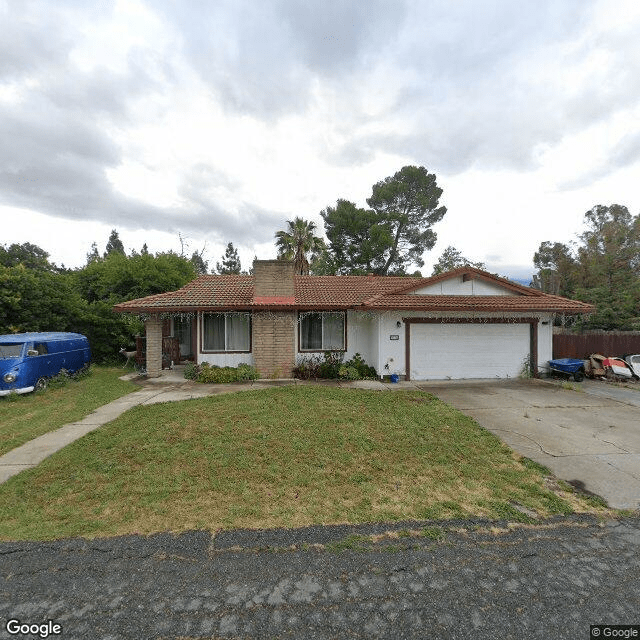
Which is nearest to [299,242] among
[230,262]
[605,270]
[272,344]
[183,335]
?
[183,335]

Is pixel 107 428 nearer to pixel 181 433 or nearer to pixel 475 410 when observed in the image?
pixel 181 433

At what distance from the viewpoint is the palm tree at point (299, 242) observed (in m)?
25.0

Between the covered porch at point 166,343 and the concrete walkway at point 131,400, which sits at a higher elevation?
the covered porch at point 166,343

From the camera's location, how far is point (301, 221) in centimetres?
2506

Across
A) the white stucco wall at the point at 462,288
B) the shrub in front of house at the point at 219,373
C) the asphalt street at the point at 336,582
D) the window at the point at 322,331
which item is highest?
the white stucco wall at the point at 462,288

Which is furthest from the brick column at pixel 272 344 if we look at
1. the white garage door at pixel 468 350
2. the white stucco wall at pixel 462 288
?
the white stucco wall at pixel 462 288

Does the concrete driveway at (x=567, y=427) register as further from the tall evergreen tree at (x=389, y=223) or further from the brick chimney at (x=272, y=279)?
the tall evergreen tree at (x=389, y=223)

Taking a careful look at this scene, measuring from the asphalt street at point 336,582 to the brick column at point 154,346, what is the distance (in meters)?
8.93

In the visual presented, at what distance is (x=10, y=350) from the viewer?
9039 mm

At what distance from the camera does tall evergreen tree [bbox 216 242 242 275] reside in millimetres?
50375

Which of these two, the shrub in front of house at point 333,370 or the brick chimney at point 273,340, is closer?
the shrub in front of house at point 333,370

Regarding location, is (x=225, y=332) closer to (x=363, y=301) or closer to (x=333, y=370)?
(x=333, y=370)

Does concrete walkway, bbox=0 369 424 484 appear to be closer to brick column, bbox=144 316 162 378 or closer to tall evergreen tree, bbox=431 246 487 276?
brick column, bbox=144 316 162 378

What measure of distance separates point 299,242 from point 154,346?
15774 millimetres
